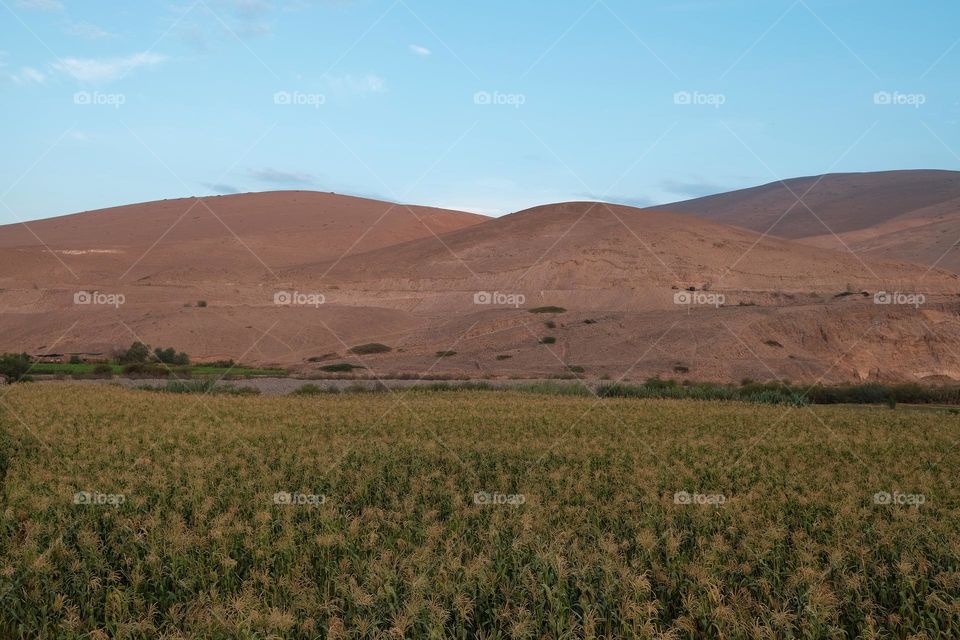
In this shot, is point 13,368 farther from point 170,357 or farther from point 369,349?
point 369,349

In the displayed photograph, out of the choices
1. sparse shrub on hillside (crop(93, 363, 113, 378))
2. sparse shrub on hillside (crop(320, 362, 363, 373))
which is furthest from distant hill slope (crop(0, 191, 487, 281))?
sparse shrub on hillside (crop(93, 363, 113, 378))

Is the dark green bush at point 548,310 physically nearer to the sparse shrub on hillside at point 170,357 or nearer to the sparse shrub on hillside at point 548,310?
the sparse shrub on hillside at point 548,310

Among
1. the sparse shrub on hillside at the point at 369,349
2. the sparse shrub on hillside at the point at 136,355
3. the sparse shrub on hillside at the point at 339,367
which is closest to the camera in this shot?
the sparse shrub on hillside at the point at 136,355

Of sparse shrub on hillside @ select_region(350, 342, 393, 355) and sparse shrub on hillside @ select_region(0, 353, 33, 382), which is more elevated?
sparse shrub on hillside @ select_region(350, 342, 393, 355)

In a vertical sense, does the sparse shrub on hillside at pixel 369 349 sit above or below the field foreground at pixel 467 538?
above

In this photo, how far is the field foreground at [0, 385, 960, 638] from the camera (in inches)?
275

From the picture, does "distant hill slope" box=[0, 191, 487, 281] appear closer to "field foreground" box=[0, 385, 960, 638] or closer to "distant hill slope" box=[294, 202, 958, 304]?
"distant hill slope" box=[294, 202, 958, 304]

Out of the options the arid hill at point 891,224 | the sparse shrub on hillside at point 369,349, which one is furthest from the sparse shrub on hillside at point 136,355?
the arid hill at point 891,224

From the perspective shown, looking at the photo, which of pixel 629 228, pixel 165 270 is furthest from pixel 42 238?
pixel 629 228

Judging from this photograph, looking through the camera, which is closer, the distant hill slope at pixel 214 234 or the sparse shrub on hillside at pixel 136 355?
the sparse shrub on hillside at pixel 136 355

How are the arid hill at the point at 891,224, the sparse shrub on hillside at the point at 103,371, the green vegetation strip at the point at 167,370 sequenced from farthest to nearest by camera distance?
1. the arid hill at the point at 891,224
2. the green vegetation strip at the point at 167,370
3. the sparse shrub on hillside at the point at 103,371

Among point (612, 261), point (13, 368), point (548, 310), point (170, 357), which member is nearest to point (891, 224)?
point (612, 261)

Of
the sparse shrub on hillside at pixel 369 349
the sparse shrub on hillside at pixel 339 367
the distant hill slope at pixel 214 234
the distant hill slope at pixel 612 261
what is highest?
the distant hill slope at pixel 214 234

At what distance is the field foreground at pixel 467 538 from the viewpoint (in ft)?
22.9
